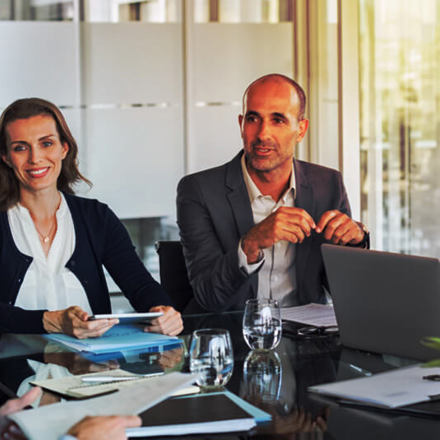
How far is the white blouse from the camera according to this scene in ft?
8.48

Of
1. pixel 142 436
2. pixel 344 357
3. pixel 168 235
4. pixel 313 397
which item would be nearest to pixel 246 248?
pixel 344 357

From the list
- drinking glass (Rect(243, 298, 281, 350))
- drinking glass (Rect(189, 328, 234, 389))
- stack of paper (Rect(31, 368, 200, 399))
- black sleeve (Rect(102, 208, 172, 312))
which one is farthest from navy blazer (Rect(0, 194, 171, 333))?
drinking glass (Rect(189, 328, 234, 389))

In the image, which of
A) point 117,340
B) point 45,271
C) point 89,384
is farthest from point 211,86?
point 89,384

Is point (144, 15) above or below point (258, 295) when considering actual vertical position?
above

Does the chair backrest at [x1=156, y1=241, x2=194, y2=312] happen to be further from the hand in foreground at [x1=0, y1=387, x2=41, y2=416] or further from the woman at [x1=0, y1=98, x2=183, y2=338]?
the hand in foreground at [x1=0, y1=387, x2=41, y2=416]

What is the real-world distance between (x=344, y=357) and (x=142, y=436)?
0.72 meters

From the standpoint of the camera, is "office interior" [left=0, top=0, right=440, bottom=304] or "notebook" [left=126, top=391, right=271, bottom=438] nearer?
"notebook" [left=126, top=391, right=271, bottom=438]

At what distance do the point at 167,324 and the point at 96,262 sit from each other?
72 cm

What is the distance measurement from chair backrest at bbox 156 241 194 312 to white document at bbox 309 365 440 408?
3.83ft

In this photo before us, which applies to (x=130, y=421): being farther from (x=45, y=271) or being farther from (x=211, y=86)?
(x=211, y=86)

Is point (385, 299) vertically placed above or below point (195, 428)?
above

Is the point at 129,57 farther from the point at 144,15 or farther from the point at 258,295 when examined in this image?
the point at 258,295

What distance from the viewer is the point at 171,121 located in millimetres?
4797

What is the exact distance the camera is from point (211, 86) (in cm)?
487
